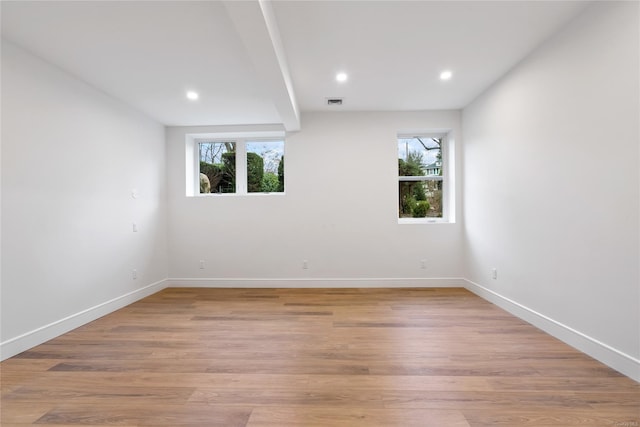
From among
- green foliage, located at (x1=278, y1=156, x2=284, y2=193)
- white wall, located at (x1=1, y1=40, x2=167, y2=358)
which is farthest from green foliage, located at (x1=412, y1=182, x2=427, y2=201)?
white wall, located at (x1=1, y1=40, x2=167, y2=358)

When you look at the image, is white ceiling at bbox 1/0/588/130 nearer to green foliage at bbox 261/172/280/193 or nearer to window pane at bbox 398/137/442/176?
window pane at bbox 398/137/442/176

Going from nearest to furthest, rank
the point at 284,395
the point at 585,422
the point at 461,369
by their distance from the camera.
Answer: the point at 585,422
the point at 284,395
the point at 461,369

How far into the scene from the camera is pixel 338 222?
4.36m

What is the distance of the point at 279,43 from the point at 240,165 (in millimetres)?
2578

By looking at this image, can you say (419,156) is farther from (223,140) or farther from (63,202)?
(63,202)

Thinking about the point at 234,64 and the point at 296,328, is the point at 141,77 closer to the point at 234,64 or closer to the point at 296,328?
the point at 234,64

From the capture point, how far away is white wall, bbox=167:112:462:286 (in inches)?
170

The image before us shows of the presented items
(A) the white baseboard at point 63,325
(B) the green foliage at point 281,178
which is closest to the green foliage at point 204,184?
(B) the green foliage at point 281,178

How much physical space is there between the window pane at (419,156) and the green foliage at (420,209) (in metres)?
0.47

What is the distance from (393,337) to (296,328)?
895 mm

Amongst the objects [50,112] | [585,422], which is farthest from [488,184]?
[50,112]

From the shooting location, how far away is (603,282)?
82.1 inches

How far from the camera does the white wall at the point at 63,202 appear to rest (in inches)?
92.4

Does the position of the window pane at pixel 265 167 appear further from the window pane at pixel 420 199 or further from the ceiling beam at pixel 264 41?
the window pane at pixel 420 199
